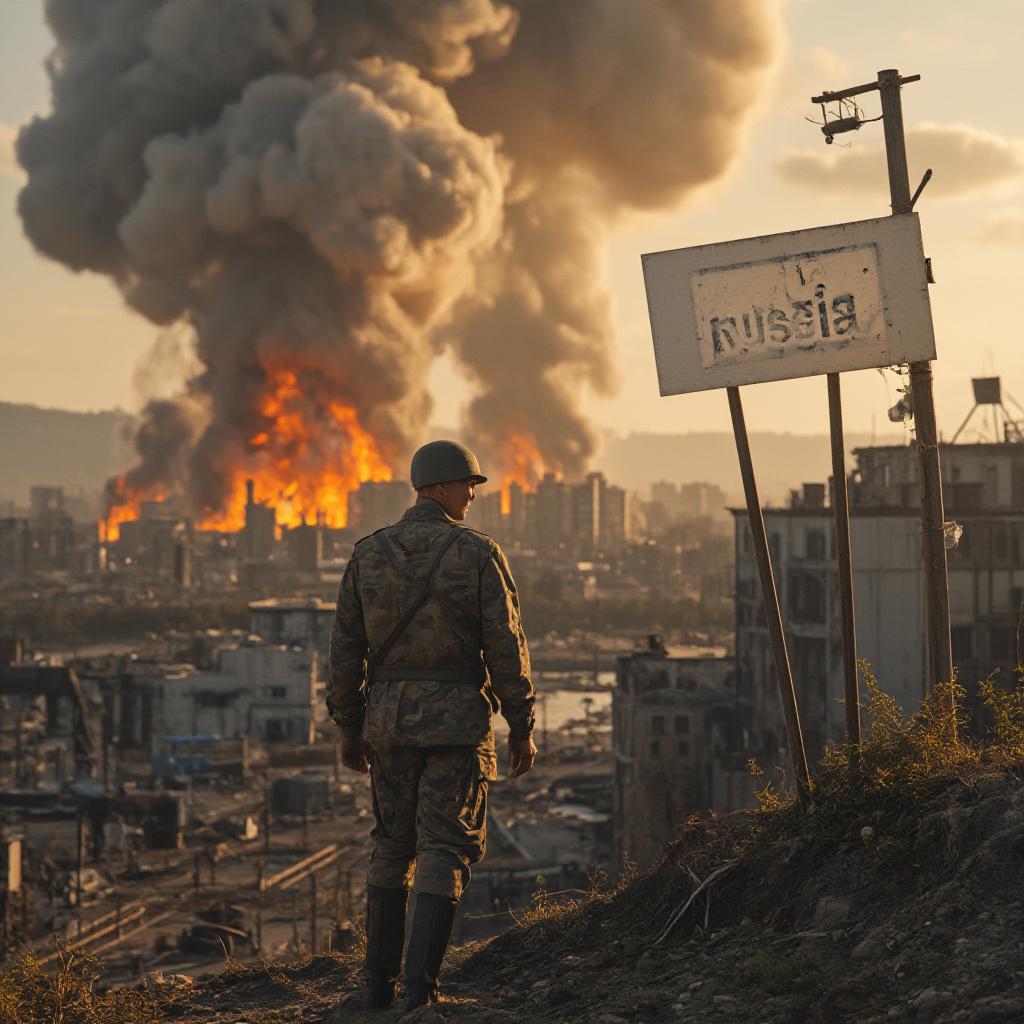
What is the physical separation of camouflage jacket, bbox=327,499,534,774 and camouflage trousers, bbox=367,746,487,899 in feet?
0.31

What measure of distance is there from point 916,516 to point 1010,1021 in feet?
86.3

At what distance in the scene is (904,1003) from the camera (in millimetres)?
3857

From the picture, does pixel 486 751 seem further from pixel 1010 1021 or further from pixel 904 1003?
pixel 1010 1021

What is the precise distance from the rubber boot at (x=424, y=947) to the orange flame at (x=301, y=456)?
6466 centimetres

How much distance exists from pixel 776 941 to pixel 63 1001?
252 centimetres

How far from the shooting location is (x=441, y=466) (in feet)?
16.4

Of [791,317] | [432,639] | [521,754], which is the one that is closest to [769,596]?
[791,317]

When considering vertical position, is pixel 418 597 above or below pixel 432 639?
above

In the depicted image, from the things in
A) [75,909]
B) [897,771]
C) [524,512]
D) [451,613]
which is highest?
[524,512]

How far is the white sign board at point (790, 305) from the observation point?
18.8 feet

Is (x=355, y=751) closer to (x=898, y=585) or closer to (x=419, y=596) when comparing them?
(x=419, y=596)

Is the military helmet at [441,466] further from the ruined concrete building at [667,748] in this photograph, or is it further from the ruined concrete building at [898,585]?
the ruined concrete building at [667,748]

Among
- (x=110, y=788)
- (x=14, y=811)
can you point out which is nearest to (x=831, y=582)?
(x=14, y=811)

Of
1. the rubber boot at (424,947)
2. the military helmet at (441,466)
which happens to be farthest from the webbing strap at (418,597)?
the rubber boot at (424,947)
